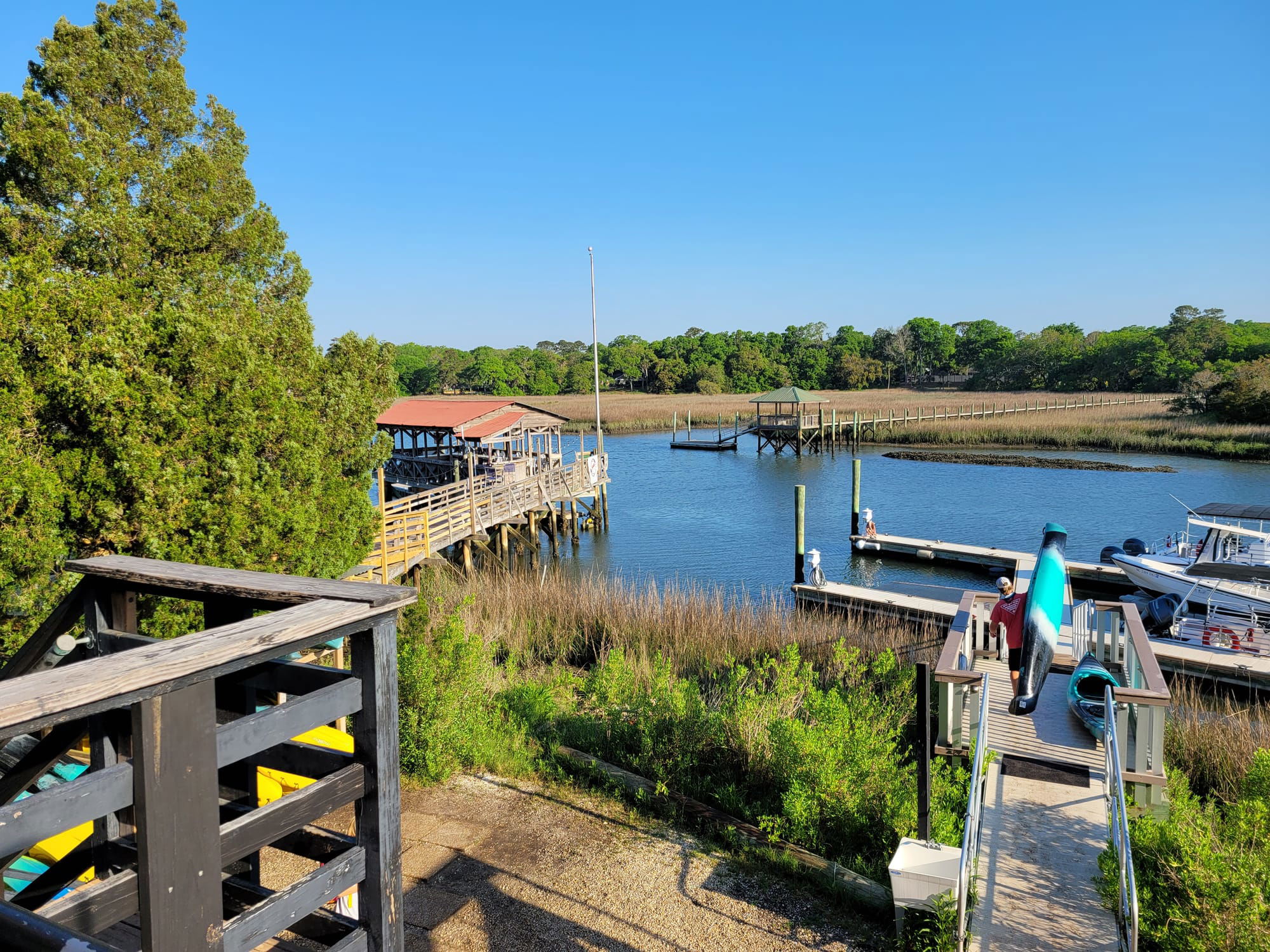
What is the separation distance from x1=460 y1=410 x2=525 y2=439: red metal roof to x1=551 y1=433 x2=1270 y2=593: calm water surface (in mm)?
4874

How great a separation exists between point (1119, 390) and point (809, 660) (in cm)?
9208

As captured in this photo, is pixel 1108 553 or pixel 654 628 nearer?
pixel 654 628

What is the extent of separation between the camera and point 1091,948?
16.1 feet

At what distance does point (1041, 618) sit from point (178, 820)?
299 inches

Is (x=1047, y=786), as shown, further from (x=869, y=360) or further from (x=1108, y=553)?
(x=869, y=360)

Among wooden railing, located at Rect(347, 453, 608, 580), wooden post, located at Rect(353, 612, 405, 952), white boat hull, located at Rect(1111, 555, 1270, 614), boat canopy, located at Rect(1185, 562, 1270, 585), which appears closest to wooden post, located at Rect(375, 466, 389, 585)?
wooden railing, located at Rect(347, 453, 608, 580)

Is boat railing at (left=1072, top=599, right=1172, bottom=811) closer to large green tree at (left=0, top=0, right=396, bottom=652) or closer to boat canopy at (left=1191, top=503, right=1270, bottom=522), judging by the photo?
large green tree at (left=0, top=0, right=396, bottom=652)

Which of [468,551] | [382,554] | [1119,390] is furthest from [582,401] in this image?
[382,554]

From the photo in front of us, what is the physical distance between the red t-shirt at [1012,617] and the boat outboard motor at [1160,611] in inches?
335

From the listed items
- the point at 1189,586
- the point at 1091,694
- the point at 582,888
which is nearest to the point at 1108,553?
the point at 1189,586

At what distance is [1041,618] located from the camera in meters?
7.83

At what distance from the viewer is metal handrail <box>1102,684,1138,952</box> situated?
4445 mm

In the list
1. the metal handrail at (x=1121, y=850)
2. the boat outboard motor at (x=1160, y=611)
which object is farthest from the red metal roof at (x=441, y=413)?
the metal handrail at (x=1121, y=850)

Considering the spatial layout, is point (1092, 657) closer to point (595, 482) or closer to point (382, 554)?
point (382, 554)
